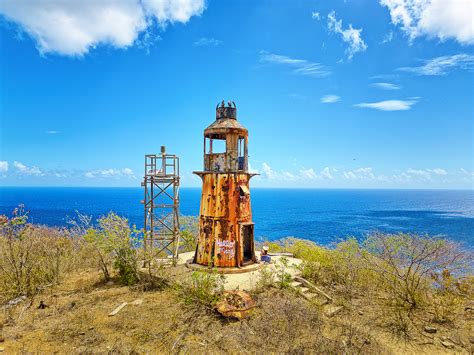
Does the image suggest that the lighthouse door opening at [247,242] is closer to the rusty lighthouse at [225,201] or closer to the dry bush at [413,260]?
the rusty lighthouse at [225,201]

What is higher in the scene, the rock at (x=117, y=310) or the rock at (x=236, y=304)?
the rock at (x=236, y=304)

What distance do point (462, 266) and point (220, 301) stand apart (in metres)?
9.33

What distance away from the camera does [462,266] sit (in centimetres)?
1127

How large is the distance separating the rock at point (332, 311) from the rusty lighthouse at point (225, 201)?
4639 millimetres

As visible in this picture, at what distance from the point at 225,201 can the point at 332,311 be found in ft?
21.6

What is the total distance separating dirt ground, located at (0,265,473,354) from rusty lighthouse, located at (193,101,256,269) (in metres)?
2.93

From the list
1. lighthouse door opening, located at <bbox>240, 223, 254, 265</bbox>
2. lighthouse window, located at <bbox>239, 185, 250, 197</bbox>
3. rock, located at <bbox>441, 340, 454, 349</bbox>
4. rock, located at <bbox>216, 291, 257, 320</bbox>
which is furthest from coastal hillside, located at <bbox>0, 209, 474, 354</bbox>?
lighthouse window, located at <bbox>239, 185, 250, 197</bbox>

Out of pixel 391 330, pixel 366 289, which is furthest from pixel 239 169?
pixel 391 330

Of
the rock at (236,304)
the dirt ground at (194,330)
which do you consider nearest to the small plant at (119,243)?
the dirt ground at (194,330)

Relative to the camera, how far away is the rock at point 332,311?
10.7 m

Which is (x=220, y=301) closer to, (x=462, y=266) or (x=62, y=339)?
(x=62, y=339)

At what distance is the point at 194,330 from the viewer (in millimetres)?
9492

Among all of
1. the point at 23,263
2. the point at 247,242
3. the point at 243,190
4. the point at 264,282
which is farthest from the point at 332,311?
the point at 23,263

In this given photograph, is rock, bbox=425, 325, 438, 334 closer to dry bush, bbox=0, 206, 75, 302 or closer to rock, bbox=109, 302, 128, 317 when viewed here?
rock, bbox=109, 302, 128, 317
